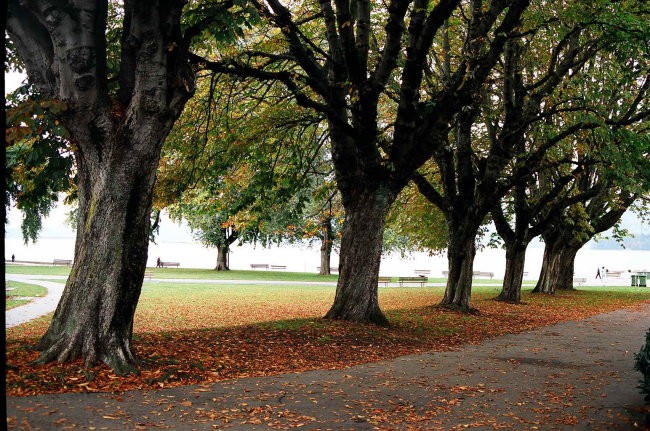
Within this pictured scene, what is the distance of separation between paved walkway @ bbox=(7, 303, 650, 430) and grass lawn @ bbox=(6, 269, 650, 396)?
0.54 meters

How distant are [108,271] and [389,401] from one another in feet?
13.7

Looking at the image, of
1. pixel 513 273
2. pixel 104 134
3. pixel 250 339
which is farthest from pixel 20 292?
pixel 513 273

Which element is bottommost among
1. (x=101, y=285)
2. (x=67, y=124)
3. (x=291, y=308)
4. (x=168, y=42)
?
(x=291, y=308)

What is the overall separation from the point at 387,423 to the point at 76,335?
4419 millimetres

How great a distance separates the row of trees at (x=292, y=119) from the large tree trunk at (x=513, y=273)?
0.27ft

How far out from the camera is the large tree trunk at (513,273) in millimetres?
25984

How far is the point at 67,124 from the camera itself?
8648 millimetres

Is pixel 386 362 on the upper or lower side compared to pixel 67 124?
lower

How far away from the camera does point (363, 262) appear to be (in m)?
13.9

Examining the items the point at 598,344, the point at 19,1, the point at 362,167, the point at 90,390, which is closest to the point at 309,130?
the point at 362,167

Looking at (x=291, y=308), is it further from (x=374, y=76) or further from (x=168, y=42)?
(x=168, y=42)

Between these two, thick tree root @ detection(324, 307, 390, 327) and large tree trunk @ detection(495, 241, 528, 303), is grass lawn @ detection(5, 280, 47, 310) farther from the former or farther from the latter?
large tree trunk @ detection(495, 241, 528, 303)

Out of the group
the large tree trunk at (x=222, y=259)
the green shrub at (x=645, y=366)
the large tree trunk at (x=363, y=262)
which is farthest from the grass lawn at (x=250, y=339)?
the large tree trunk at (x=222, y=259)

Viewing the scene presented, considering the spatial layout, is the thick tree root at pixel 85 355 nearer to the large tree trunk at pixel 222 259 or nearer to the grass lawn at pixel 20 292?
the grass lawn at pixel 20 292
